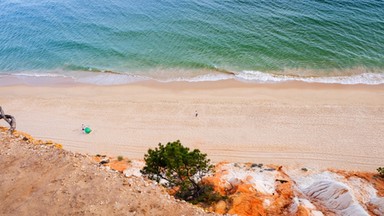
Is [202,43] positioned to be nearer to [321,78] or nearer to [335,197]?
[321,78]

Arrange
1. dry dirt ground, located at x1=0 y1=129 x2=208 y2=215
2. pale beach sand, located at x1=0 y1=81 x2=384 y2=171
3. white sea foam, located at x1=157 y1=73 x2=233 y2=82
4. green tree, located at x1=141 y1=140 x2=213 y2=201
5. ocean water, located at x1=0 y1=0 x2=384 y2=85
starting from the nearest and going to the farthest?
1. dry dirt ground, located at x1=0 y1=129 x2=208 y2=215
2. green tree, located at x1=141 y1=140 x2=213 y2=201
3. pale beach sand, located at x1=0 y1=81 x2=384 y2=171
4. white sea foam, located at x1=157 y1=73 x2=233 y2=82
5. ocean water, located at x1=0 y1=0 x2=384 y2=85

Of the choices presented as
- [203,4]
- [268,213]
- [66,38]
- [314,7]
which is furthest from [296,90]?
[66,38]

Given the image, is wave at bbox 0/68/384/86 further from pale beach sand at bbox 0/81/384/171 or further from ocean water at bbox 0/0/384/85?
pale beach sand at bbox 0/81/384/171

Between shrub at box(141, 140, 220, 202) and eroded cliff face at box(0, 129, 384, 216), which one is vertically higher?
shrub at box(141, 140, 220, 202)

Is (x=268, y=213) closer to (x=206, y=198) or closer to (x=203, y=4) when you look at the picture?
(x=206, y=198)

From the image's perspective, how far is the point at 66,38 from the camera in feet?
169

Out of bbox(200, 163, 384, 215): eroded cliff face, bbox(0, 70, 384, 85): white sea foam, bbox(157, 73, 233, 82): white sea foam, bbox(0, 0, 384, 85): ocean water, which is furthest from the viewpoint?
bbox(0, 0, 384, 85): ocean water

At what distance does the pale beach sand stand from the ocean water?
3346 mm

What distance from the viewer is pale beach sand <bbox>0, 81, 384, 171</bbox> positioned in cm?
2717

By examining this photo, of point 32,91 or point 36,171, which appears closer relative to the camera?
point 36,171

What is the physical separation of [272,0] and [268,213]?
50398 mm

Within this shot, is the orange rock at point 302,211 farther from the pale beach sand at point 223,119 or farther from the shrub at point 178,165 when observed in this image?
the pale beach sand at point 223,119

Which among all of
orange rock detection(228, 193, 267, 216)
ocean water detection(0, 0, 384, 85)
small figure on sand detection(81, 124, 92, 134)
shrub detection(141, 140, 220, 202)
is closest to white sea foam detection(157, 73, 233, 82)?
ocean water detection(0, 0, 384, 85)

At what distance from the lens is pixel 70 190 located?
1562 cm
